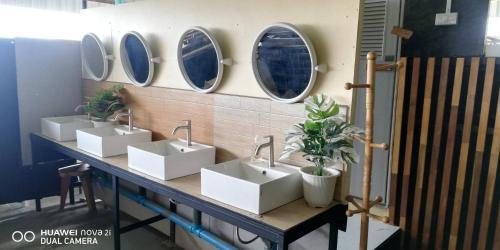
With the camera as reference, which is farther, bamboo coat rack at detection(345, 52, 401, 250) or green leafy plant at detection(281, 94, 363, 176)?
green leafy plant at detection(281, 94, 363, 176)

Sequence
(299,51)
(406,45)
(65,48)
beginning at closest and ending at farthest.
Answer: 1. (299,51)
2. (406,45)
3. (65,48)

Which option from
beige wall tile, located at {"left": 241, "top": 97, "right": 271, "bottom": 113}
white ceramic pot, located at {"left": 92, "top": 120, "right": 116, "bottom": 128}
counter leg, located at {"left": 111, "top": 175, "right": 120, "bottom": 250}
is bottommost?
counter leg, located at {"left": 111, "top": 175, "right": 120, "bottom": 250}

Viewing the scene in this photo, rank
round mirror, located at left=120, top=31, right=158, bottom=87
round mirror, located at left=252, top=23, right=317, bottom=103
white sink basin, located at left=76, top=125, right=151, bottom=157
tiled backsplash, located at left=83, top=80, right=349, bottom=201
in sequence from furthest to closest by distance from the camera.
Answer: round mirror, located at left=120, top=31, right=158, bottom=87 < white sink basin, located at left=76, top=125, right=151, bottom=157 < tiled backsplash, located at left=83, top=80, right=349, bottom=201 < round mirror, located at left=252, top=23, right=317, bottom=103

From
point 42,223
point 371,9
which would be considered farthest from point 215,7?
point 42,223

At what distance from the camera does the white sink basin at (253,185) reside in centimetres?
168

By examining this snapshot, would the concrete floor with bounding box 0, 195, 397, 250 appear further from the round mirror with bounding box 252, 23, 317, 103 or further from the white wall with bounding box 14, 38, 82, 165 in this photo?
the round mirror with bounding box 252, 23, 317, 103

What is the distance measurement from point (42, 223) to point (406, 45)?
134 inches

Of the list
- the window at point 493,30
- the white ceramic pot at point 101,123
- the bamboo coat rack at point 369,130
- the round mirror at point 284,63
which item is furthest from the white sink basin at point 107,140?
the window at point 493,30

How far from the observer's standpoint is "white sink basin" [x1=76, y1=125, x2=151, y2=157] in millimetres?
2600

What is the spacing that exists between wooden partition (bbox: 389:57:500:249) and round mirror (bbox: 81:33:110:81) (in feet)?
7.84

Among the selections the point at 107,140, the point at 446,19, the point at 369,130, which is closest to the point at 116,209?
the point at 107,140

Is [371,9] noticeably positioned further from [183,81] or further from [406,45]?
[183,81]

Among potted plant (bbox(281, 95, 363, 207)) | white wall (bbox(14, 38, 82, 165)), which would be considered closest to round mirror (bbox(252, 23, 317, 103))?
potted plant (bbox(281, 95, 363, 207))

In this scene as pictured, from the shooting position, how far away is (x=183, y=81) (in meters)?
2.58
